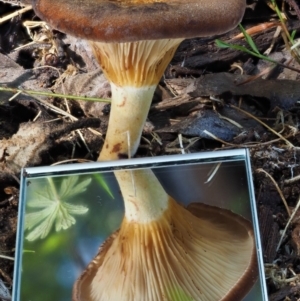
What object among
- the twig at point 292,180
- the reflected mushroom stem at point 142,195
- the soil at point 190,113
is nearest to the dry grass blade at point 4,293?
the soil at point 190,113

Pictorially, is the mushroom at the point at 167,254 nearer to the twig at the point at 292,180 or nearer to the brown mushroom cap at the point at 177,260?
Result: the brown mushroom cap at the point at 177,260

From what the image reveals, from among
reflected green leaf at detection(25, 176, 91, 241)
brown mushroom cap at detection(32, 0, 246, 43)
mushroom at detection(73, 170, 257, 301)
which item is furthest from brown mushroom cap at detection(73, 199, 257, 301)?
brown mushroom cap at detection(32, 0, 246, 43)

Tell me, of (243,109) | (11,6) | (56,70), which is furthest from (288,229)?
(11,6)

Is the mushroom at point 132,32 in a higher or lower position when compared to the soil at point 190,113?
higher

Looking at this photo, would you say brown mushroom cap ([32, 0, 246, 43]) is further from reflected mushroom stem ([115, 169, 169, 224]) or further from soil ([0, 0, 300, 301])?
soil ([0, 0, 300, 301])

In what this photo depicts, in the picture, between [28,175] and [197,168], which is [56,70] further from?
[197,168]

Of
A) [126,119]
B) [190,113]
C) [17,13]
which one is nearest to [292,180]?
[190,113]
